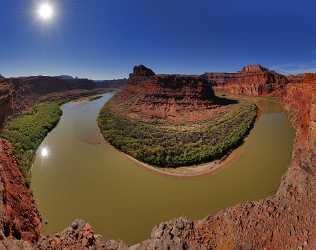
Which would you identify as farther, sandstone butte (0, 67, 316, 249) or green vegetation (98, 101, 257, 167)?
green vegetation (98, 101, 257, 167)

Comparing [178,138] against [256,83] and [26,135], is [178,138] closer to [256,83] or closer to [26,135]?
[26,135]

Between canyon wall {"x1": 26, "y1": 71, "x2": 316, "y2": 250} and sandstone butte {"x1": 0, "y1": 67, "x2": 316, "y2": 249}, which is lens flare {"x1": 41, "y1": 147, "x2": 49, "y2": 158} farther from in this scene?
canyon wall {"x1": 26, "y1": 71, "x2": 316, "y2": 250}

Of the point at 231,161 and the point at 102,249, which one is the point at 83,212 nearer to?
the point at 102,249

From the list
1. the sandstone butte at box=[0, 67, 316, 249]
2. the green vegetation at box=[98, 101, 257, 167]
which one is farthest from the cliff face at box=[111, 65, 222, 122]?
the sandstone butte at box=[0, 67, 316, 249]

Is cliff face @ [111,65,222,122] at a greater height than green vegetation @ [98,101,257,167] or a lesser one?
greater

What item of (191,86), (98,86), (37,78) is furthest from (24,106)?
(98,86)

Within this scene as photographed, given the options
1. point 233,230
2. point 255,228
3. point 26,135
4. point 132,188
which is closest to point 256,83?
point 26,135
